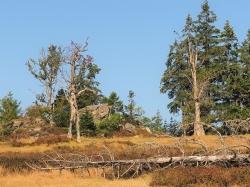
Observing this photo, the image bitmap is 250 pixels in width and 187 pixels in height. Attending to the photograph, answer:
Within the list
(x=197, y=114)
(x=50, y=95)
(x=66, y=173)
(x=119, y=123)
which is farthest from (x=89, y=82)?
(x=66, y=173)

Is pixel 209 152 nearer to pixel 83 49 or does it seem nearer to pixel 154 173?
pixel 154 173

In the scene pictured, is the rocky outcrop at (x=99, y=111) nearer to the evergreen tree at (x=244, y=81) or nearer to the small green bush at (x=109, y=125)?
the small green bush at (x=109, y=125)

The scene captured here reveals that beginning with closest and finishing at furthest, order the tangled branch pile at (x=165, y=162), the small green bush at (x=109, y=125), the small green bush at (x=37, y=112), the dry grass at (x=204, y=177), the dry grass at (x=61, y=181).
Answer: the dry grass at (x=204, y=177), the dry grass at (x=61, y=181), the tangled branch pile at (x=165, y=162), the small green bush at (x=109, y=125), the small green bush at (x=37, y=112)

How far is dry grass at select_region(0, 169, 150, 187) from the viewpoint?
57.9 feet

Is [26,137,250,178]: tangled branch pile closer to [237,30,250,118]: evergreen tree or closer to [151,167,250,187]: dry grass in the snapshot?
[151,167,250,187]: dry grass

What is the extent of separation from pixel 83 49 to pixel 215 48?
2486cm

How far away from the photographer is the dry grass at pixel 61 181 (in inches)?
695

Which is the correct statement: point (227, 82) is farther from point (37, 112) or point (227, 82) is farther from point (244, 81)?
point (37, 112)

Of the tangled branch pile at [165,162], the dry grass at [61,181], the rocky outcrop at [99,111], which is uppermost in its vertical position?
the rocky outcrop at [99,111]

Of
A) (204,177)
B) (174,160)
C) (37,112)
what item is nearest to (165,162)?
(174,160)

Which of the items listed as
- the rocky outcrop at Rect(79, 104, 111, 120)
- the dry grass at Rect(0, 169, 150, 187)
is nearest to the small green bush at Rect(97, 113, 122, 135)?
the rocky outcrop at Rect(79, 104, 111, 120)

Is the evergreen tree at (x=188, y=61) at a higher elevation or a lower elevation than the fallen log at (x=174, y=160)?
higher

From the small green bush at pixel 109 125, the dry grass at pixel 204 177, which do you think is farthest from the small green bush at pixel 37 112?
the dry grass at pixel 204 177

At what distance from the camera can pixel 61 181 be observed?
61.2ft
